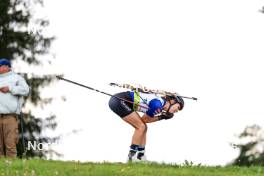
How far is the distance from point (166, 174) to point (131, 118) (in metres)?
3.63

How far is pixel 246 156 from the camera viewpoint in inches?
1615

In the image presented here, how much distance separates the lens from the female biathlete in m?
19.5

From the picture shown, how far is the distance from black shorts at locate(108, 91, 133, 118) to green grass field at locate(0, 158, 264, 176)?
1.89 meters

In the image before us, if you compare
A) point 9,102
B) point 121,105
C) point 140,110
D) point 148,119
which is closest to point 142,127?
point 148,119

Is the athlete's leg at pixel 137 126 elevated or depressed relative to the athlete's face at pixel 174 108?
depressed

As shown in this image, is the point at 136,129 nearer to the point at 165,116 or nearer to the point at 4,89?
the point at 165,116

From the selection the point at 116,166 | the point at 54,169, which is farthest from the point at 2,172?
the point at 116,166

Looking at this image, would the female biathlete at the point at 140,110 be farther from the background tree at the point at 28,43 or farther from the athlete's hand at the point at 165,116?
the background tree at the point at 28,43

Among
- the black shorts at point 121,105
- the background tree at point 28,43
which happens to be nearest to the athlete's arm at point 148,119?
the black shorts at point 121,105

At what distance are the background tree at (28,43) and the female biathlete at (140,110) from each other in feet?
53.0

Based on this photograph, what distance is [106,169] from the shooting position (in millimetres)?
16438

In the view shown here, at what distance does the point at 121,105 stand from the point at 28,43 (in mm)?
17325

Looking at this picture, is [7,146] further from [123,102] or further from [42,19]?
[42,19]

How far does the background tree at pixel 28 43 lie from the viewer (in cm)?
3572
